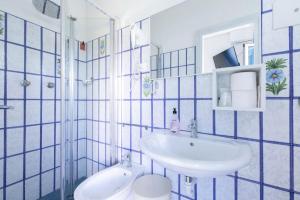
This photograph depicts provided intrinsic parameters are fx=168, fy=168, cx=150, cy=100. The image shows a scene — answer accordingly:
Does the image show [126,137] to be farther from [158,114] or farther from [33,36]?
[33,36]

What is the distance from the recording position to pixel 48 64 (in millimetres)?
1557

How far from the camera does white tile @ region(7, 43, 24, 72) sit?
1318 mm

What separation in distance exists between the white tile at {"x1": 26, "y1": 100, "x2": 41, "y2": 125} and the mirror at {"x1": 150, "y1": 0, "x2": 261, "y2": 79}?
107cm

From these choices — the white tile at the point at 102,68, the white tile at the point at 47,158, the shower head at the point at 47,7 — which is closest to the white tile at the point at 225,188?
the white tile at the point at 102,68

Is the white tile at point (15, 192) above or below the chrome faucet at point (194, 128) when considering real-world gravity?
below

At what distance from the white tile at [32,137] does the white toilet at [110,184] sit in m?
0.72

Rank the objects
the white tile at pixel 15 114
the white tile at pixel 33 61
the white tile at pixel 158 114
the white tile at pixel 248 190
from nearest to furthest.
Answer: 1. the white tile at pixel 248 190
2. the white tile at pixel 158 114
3. the white tile at pixel 15 114
4. the white tile at pixel 33 61

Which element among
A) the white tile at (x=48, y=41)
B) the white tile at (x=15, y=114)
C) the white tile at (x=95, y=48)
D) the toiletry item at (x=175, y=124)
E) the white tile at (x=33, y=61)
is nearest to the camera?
the toiletry item at (x=175, y=124)

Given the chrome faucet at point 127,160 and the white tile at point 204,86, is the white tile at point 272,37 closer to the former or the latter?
the white tile at point 204,86

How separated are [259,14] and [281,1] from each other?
96 mm

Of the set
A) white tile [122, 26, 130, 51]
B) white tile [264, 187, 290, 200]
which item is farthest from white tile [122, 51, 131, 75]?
white tile [264, 187, 290, 200]

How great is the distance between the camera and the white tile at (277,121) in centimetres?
79

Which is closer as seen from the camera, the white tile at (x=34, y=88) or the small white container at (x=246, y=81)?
the small white container at (x=246, y=81)

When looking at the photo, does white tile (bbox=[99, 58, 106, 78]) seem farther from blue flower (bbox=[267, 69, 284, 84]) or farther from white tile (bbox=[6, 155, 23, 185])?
blue flower (bbox=[267, 69, 284, 84])
